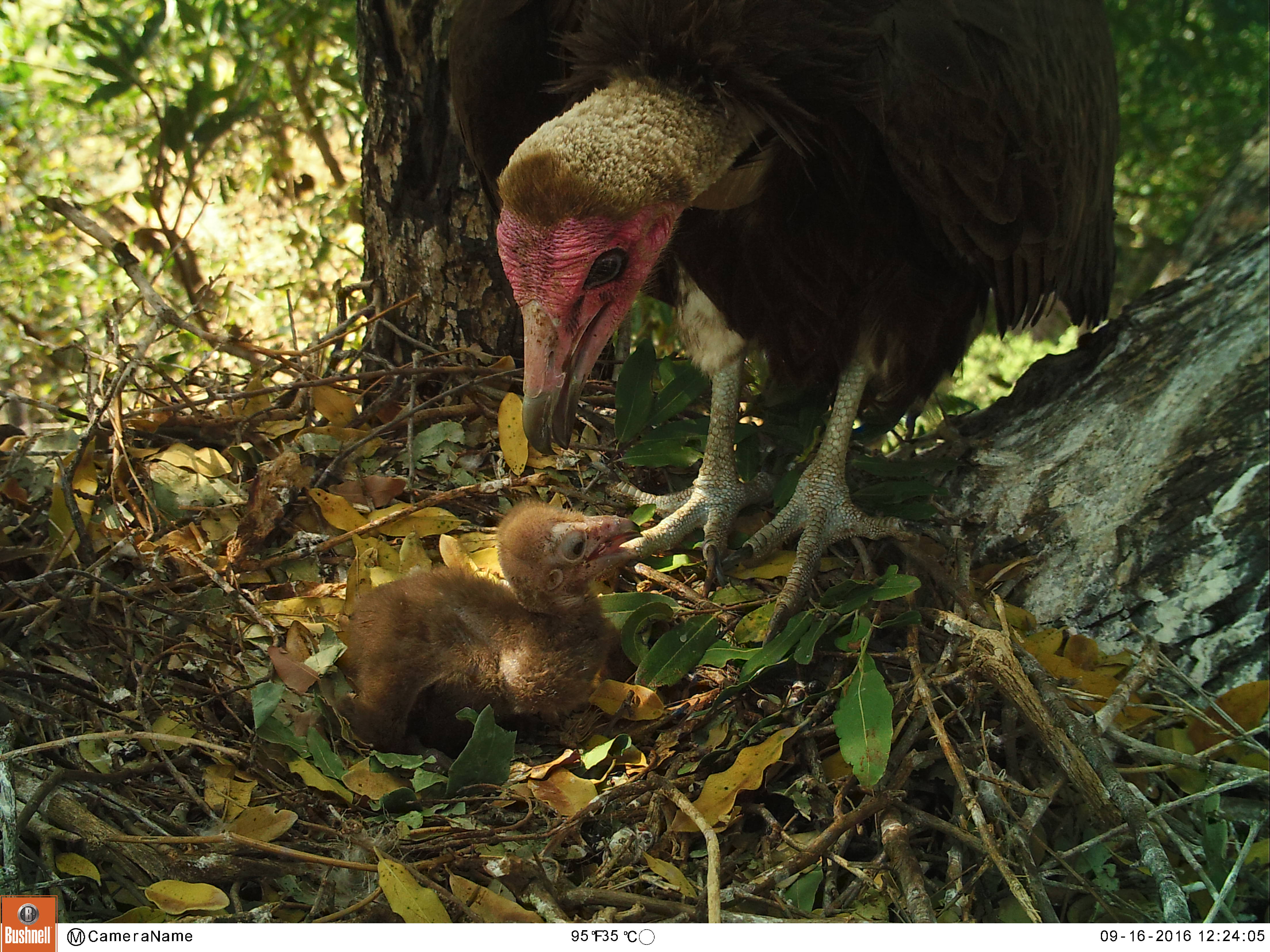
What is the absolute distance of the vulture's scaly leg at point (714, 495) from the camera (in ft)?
8.02

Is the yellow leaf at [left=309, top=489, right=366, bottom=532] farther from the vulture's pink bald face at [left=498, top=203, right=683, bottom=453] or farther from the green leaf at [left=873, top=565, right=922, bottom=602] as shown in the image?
the green leaf at [left=873, top=565, right=922, bottom=602]

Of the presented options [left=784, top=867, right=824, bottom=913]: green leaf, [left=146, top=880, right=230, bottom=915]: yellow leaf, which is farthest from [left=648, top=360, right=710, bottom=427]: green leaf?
[left=146, top=880, right=230, bottom=915]: yellow leaf

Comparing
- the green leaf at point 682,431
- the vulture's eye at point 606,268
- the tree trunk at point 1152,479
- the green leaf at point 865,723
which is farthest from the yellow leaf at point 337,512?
the tree trunk at point 1152,479

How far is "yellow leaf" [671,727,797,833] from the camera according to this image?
1736mm

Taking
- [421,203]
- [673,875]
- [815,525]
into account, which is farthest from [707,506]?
[421,203]

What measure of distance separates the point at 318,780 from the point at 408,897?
41cm

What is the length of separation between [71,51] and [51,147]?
0.85 m

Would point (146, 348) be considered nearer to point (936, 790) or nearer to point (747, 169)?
point (747, 169)

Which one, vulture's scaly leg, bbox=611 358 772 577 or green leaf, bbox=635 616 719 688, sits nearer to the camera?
green leaf, bbox=635 616 719 688

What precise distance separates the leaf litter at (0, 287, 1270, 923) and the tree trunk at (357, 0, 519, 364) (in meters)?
0.42

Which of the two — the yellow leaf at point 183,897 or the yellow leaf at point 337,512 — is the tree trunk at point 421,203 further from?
the yellow leaf at point 183,897

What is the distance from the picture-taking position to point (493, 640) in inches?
87.0

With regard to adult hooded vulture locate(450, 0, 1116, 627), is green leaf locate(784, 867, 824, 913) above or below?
below

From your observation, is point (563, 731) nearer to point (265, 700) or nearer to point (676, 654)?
point (676, 654)
